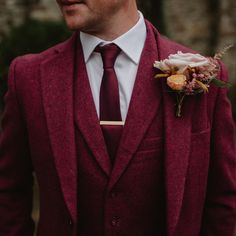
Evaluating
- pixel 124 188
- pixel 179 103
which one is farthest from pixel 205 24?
pixel 124 188

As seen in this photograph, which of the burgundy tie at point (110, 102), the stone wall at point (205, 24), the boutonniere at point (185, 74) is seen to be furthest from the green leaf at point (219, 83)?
the stone wall at point (205, 24)

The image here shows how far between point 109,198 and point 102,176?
0.30 feet

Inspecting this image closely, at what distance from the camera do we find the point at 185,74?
2158mm

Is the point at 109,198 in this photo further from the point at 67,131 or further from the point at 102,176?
the point at 67,131

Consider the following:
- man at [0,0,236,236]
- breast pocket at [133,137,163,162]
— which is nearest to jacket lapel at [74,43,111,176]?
man at [0,0,236,236]

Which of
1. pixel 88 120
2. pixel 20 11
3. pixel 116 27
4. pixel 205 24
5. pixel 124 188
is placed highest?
A: pixel 116 27

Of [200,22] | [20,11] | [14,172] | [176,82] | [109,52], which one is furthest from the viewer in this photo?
[200,22]

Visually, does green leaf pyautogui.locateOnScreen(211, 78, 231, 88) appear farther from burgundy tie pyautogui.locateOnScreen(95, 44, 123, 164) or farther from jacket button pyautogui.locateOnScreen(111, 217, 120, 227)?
jacket button pyautogui.locateOnScreen(111, 217, 120, 227)

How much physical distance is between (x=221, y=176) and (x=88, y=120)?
2.08 ft

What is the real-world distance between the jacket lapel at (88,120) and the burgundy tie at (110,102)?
0.14 feet

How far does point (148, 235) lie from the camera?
2217 millimetres

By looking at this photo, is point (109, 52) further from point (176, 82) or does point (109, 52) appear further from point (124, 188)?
point (124, 188)

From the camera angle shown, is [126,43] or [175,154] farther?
[126,43]

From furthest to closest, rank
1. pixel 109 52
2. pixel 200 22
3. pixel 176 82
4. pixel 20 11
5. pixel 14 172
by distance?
pixel 200 22
pixel 20 11
pixel 14 172
pixel 109 52
pixel 176 82
